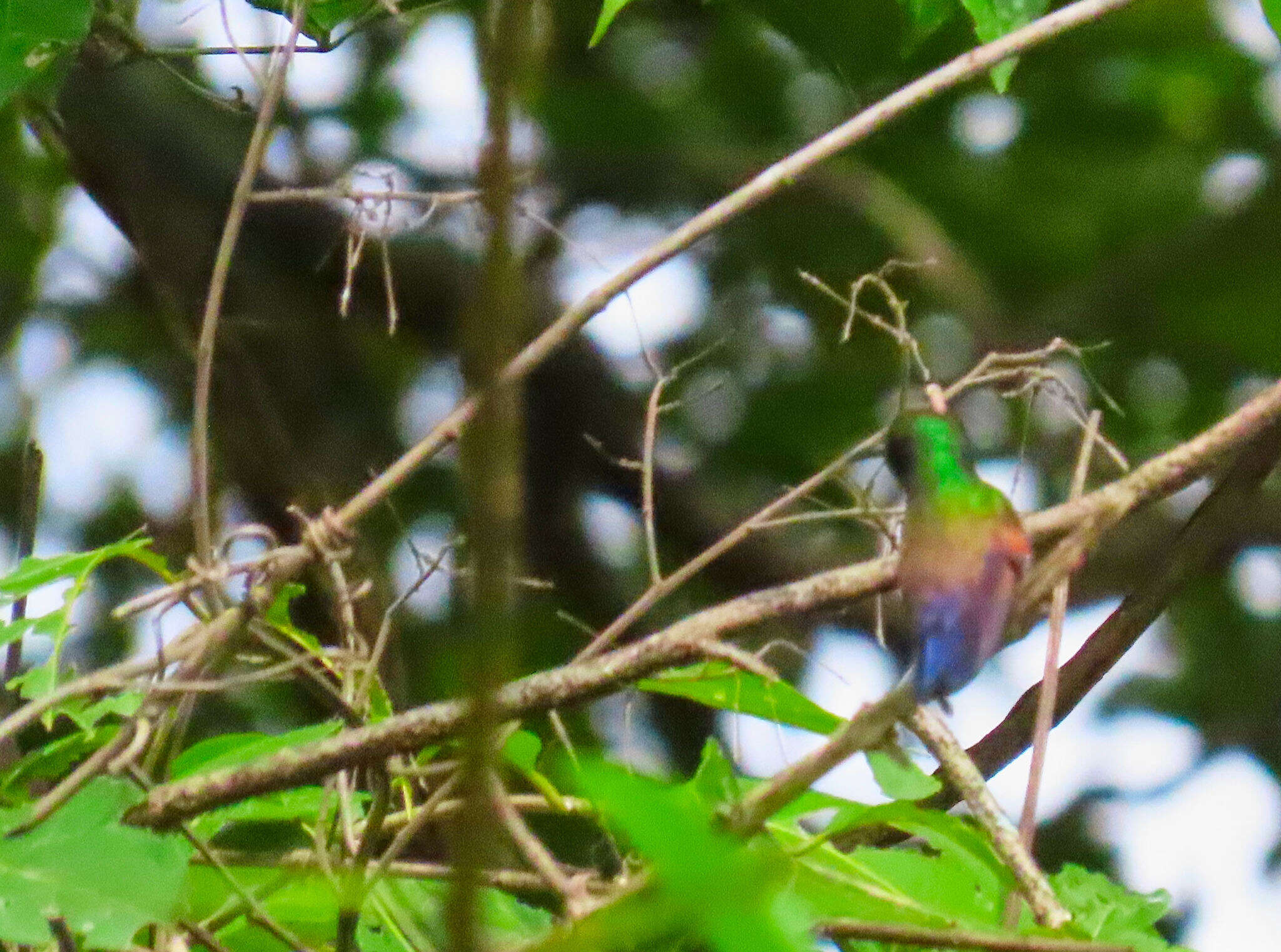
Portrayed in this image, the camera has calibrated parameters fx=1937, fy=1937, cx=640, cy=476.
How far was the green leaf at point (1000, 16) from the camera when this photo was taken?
161 centimetres

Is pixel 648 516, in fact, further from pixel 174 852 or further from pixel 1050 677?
pixel 174 852

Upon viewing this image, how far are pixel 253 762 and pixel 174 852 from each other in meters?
0.13

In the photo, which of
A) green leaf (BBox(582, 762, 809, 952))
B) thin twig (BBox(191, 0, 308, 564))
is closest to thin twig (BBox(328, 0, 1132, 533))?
thin twig (BBox(191, 0, 308, 564))

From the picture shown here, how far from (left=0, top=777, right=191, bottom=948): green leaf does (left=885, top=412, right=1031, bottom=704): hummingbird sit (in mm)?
497

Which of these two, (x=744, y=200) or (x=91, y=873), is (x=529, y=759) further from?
(x=744, y=200)

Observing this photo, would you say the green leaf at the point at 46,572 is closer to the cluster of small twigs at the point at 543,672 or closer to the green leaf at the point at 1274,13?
the cluster of small twigs at the point at 543,672

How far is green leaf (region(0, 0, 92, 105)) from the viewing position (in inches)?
64.8

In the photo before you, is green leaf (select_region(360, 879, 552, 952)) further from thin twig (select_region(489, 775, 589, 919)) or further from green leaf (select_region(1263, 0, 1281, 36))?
green leaf (select_region(1263, 0, 1281, 36))

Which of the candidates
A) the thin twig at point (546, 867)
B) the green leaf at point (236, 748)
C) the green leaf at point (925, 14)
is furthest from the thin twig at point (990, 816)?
the green leaf at point (925, 14)

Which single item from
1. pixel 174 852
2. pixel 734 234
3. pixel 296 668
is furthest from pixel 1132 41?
pixel 174 852

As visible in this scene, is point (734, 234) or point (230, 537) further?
point (734, 234)

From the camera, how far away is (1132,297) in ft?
10.3

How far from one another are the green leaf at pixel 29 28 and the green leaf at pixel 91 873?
0.67m

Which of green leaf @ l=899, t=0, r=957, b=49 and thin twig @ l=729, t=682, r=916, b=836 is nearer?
thin twig @ l=729, t=682, r=916, b=836
